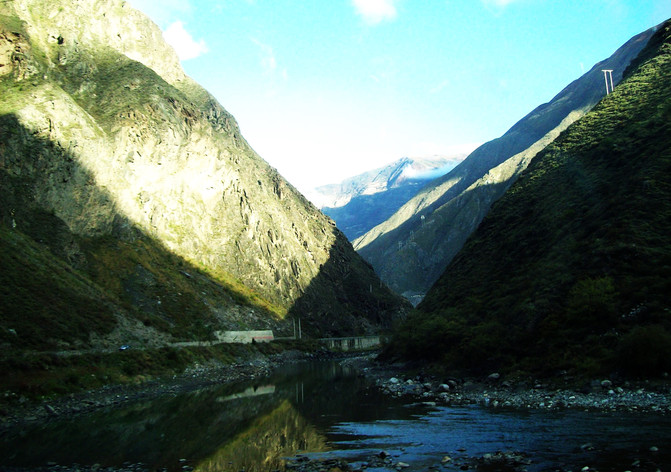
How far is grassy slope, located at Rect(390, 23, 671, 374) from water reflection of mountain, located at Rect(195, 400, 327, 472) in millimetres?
15583

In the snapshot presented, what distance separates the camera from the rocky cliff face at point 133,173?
64625 millimetres

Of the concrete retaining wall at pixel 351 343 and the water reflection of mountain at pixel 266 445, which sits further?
the concrete retaining wall at pixel 351 343

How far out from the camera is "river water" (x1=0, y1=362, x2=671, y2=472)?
16109 mm

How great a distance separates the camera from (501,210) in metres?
57.5

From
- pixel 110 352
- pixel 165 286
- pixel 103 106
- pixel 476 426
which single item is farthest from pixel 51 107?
pixel 476 426

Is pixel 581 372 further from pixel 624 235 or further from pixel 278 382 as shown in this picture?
pixel 278 382

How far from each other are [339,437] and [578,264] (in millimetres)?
23169

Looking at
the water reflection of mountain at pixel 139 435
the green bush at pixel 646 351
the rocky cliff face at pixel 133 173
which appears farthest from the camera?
the rocky cliff face at pixel 133 173

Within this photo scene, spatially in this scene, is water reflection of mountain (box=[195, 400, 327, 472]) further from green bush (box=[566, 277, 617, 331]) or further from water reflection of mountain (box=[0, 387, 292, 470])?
green bush (box=[566, 277, 617, 331])

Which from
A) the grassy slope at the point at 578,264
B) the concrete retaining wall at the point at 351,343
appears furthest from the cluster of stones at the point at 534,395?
the concrete retaining wall at the point at 351,343

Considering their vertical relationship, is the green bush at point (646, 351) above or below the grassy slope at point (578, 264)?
below

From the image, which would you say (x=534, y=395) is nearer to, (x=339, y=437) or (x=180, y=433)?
(x=339, y=437)

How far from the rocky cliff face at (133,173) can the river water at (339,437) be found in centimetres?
3927

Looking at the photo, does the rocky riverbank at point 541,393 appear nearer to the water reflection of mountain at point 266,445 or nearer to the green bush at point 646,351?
the green bush at point 646,351
